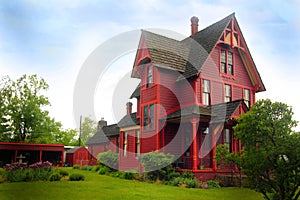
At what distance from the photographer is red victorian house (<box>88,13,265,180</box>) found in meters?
17.6

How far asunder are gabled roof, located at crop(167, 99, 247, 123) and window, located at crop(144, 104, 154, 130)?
1782 mm

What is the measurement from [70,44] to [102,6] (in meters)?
1.80

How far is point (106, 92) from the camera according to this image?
16.4m

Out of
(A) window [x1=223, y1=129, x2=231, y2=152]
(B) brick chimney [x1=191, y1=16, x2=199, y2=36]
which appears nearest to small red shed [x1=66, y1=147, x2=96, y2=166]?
(B) brick chimney [x1=191, y1=16, x2=199, y2=36]

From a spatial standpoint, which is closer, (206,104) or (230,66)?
(206,104)

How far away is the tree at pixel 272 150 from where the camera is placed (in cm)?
788

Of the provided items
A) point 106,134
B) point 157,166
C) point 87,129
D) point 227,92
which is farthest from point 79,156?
point 87,129

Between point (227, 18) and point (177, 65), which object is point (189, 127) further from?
point (227, 18)

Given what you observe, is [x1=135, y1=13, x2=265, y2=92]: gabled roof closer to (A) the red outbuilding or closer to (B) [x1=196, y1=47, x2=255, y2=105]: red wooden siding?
(B) [x1=196, y1=47, x2=255, y2=105]: red wooden siding

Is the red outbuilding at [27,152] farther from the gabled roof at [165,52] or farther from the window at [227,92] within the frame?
the window at [227,92]

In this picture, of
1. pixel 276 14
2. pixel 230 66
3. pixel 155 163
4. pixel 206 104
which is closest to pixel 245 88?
pixel 230 66

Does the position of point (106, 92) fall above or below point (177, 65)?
below

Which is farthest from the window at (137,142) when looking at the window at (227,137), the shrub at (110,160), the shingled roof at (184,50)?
the window at (227,137)

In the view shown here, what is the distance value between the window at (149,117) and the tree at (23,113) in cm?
1941
